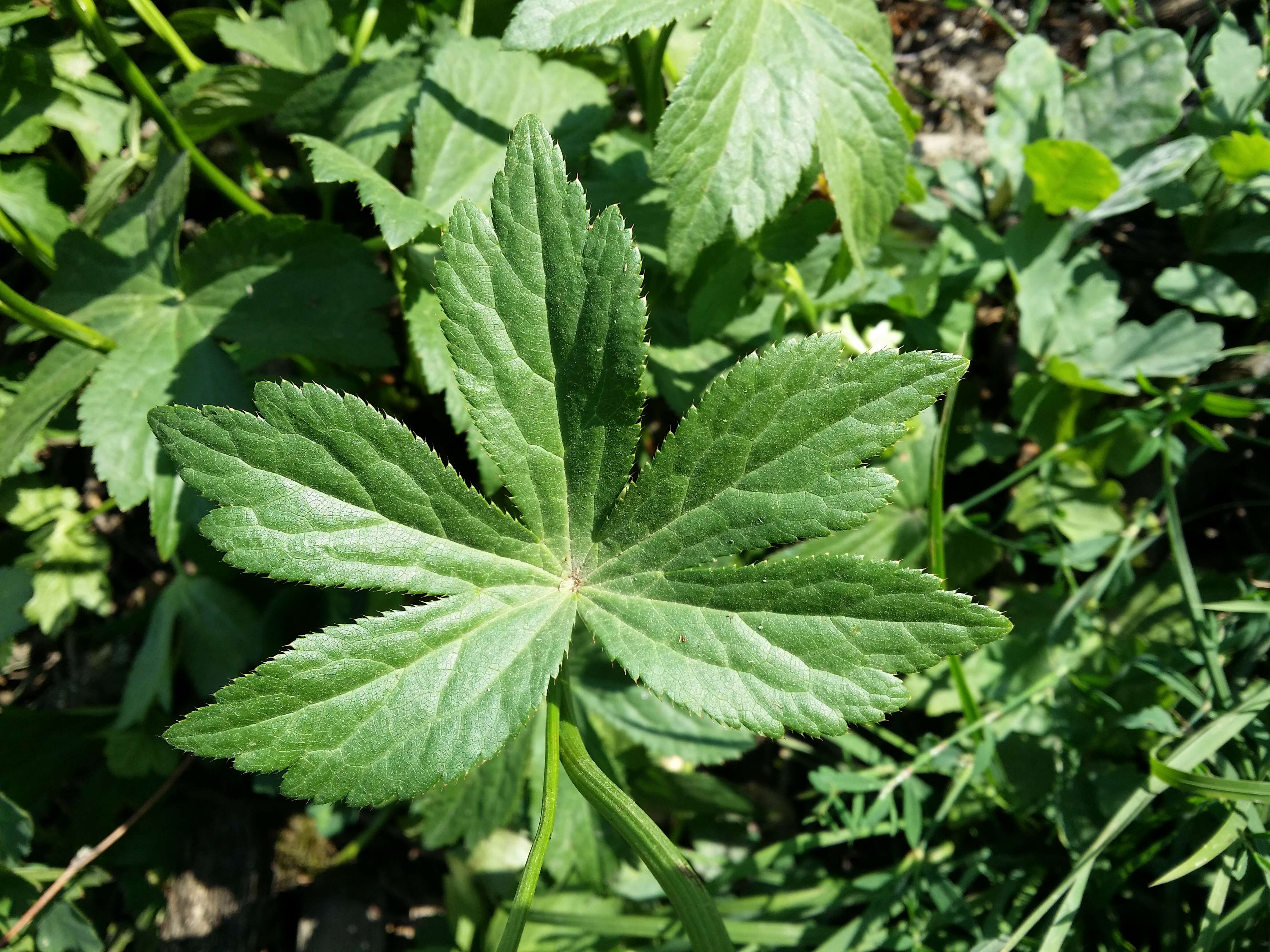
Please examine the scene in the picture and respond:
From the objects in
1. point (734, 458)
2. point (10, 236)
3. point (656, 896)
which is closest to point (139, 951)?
point (656, 896)

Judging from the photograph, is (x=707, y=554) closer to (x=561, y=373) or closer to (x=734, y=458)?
(x=734, y=458)

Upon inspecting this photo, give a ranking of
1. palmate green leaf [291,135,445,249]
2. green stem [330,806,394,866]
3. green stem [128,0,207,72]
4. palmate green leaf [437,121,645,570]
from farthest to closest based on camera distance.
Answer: green stem [330,806,394,866] < green stem [128,0,207,72] < palmate green leaf [291,135,445,249] < palmate green leaf [437,121,645,570]

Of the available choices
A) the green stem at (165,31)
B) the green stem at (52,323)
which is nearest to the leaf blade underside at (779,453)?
the green stem at (52,323)

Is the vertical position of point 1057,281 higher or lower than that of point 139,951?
higher

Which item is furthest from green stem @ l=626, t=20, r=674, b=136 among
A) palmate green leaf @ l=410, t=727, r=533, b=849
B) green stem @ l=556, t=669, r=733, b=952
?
palmate green leaf @ l=410, t=727, r=533, b=849

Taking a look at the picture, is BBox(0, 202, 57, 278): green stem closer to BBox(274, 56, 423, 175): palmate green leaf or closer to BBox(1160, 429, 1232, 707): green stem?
BBox(274, 56, 423, 175): palmate green leaf

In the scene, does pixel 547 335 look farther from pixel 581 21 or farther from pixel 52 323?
pixel 52 323

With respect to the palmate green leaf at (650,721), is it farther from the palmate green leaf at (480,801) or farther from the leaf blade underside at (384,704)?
the leaf blade underside at (384,704)
